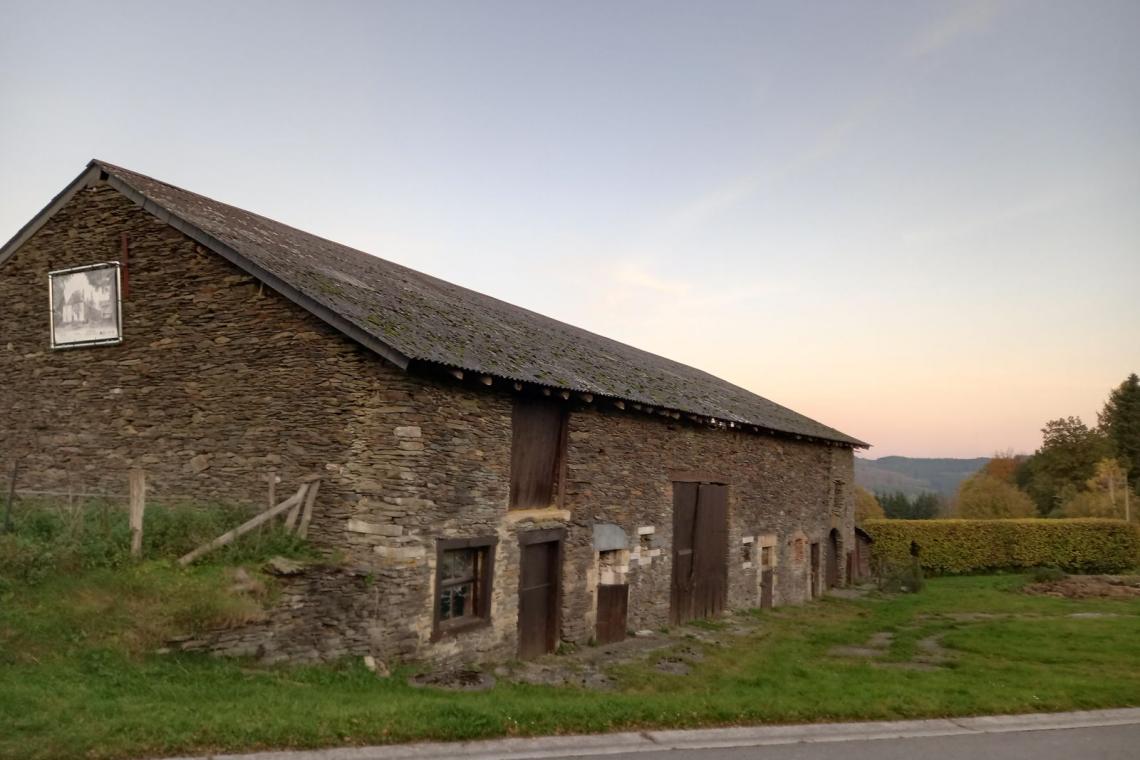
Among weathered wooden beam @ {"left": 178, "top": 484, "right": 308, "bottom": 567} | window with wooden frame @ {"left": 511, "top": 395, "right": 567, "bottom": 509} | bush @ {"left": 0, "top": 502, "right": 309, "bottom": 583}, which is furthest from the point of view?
window with wooden frame @ {"left": 511, "top": 395, "right": 567, "bottom": 509}

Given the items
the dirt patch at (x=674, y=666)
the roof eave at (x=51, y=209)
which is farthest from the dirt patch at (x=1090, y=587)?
the roof eave at (x=51, y=209)

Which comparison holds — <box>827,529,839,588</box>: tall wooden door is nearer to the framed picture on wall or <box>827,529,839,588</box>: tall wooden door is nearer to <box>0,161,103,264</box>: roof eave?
the framed picture on wall

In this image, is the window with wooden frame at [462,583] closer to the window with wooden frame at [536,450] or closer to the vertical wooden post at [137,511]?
the window with wooden frame at [536,450]

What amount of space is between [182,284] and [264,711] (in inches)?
291

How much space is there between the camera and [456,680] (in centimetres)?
1024

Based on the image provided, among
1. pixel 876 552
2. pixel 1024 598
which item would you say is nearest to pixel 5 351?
pixel 1024 598

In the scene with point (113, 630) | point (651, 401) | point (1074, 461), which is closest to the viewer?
point (113, 630)

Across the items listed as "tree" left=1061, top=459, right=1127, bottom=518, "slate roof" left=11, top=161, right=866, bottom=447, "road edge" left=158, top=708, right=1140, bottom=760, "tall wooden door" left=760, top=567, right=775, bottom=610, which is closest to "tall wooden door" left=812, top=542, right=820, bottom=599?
"tall wooden door" left=760, top=567, right=775, bottom=610

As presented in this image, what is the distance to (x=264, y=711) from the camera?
748 centimetres

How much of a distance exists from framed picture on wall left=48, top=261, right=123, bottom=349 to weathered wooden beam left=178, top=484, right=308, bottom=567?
4525 millimetres

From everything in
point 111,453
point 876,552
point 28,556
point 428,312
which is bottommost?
point 876,552

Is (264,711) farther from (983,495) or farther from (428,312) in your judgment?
(983,495)

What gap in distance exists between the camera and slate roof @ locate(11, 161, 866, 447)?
1142 cm

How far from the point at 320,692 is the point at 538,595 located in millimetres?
5470
